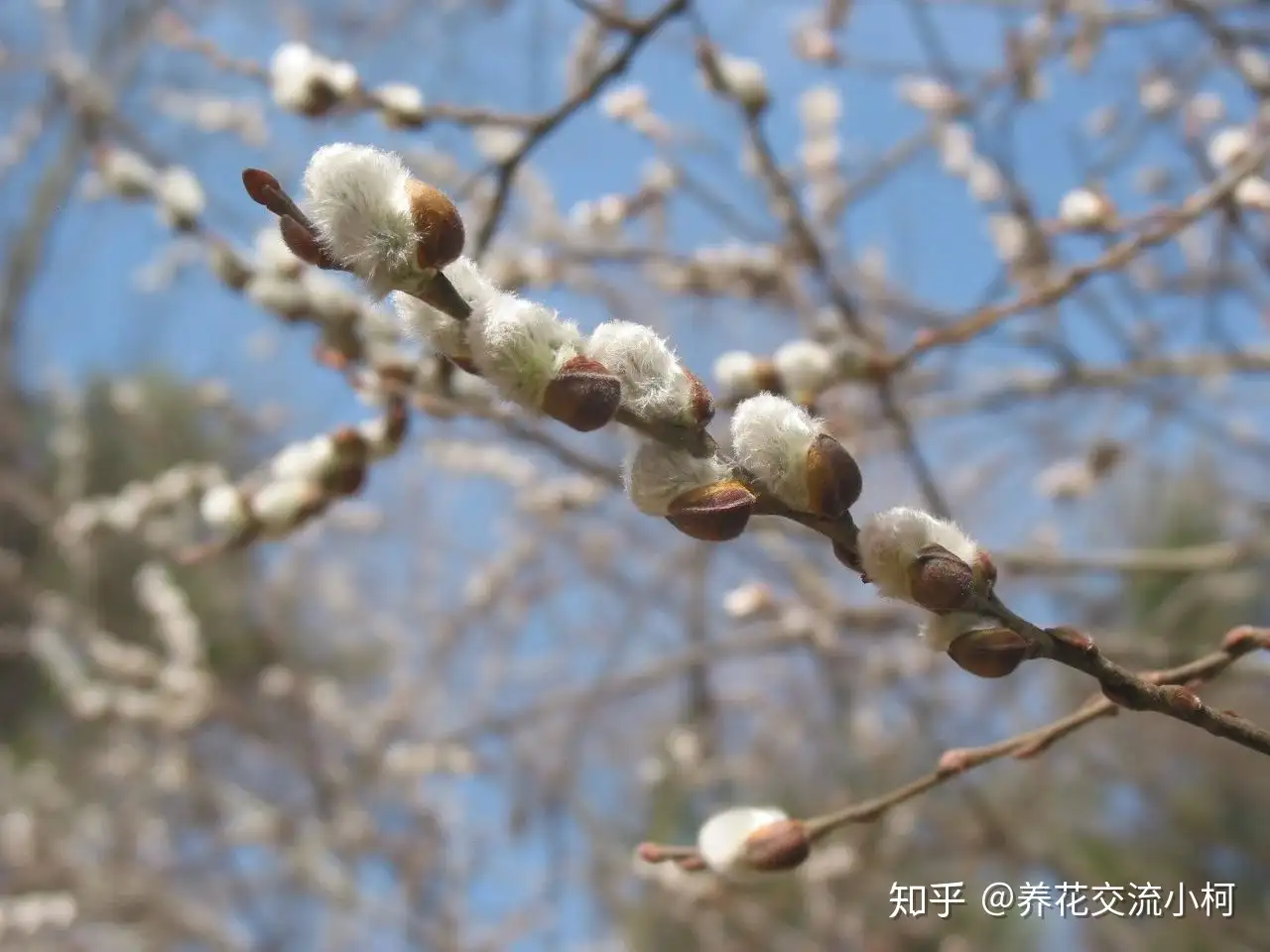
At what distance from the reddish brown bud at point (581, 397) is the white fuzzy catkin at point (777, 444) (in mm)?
49

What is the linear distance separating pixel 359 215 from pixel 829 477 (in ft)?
0.54

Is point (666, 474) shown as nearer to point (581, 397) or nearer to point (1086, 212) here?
point (581, 397)

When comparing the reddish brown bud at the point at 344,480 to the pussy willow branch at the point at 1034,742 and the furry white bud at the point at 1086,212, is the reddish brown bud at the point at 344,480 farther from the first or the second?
the furry white bud at the point at 1086,212

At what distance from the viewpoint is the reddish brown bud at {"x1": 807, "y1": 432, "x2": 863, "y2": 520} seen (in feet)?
1.07

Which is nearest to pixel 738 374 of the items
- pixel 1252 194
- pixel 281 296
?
pixel 281 296

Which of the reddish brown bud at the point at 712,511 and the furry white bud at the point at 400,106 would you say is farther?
the furry white bud at the point at 400,106

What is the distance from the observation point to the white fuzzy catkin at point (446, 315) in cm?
31

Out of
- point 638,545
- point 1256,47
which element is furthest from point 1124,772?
point 1256,47

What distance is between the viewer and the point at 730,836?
47 cm

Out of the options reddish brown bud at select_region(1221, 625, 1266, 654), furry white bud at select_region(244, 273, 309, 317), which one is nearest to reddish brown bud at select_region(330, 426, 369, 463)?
furry white bud at select_region(244, 273, 309, 317)

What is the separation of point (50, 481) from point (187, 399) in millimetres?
550

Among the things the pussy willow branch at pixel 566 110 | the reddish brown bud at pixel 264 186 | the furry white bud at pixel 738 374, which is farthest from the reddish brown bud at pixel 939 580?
the pussy willow branch at pixel 566 110

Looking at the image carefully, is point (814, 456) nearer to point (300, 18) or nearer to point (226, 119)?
point (226, 119)

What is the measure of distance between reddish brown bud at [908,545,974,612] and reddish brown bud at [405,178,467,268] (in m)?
0.18
